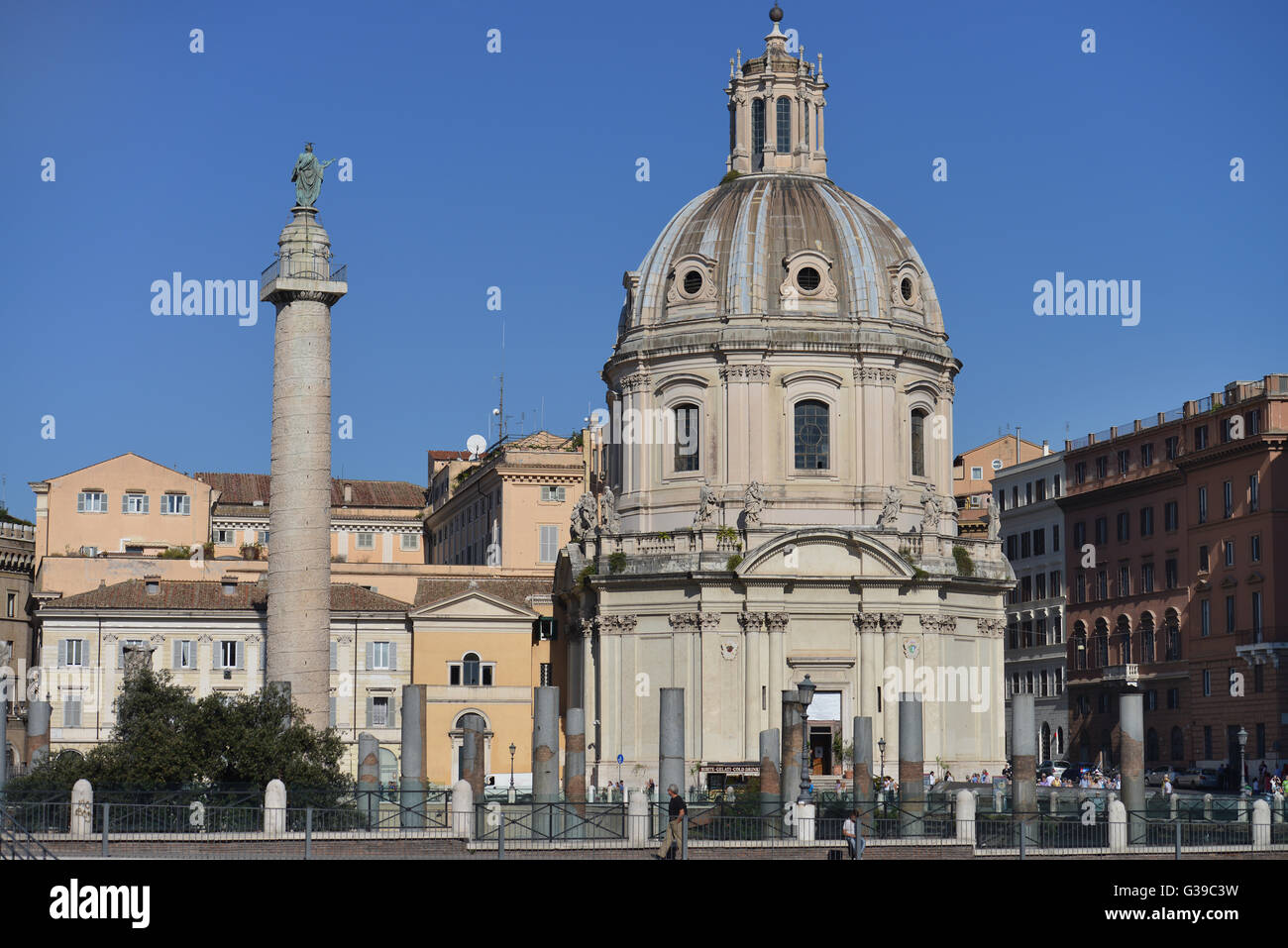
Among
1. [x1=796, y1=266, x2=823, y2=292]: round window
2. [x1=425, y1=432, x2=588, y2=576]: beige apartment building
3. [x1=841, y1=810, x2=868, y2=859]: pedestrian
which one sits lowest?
[x1=841, y1=810, x2=868, y2=859]: pedestrian

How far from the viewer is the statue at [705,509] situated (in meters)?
73.8

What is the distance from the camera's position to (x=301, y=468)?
6562 cm

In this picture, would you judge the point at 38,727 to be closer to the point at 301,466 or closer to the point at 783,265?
the point at 301,466

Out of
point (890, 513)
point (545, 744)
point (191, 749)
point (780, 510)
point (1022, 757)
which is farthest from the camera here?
point (780, 510)

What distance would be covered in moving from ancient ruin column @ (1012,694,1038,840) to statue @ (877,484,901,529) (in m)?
18.6

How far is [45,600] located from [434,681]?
16792 mm

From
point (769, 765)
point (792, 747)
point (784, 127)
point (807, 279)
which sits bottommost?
point (769, 765)

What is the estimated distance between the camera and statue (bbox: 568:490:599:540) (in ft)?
255

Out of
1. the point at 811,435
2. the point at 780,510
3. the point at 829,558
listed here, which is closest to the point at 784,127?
the point at 811,435

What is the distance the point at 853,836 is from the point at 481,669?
135ft

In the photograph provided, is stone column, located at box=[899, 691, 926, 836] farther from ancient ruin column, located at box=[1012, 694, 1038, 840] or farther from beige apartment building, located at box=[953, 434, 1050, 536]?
beige apartment building, located at box=[953, 434, 1050, 536]

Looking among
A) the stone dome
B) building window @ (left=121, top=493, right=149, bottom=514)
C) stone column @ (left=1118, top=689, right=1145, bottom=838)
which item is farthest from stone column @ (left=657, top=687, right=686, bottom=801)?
building window @ (left=121, top=493, right=149, bottom=514)

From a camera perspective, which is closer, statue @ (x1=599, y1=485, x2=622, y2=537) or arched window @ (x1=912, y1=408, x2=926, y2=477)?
statue @ (x1=599, y1=485, x2=622, y2=537)
